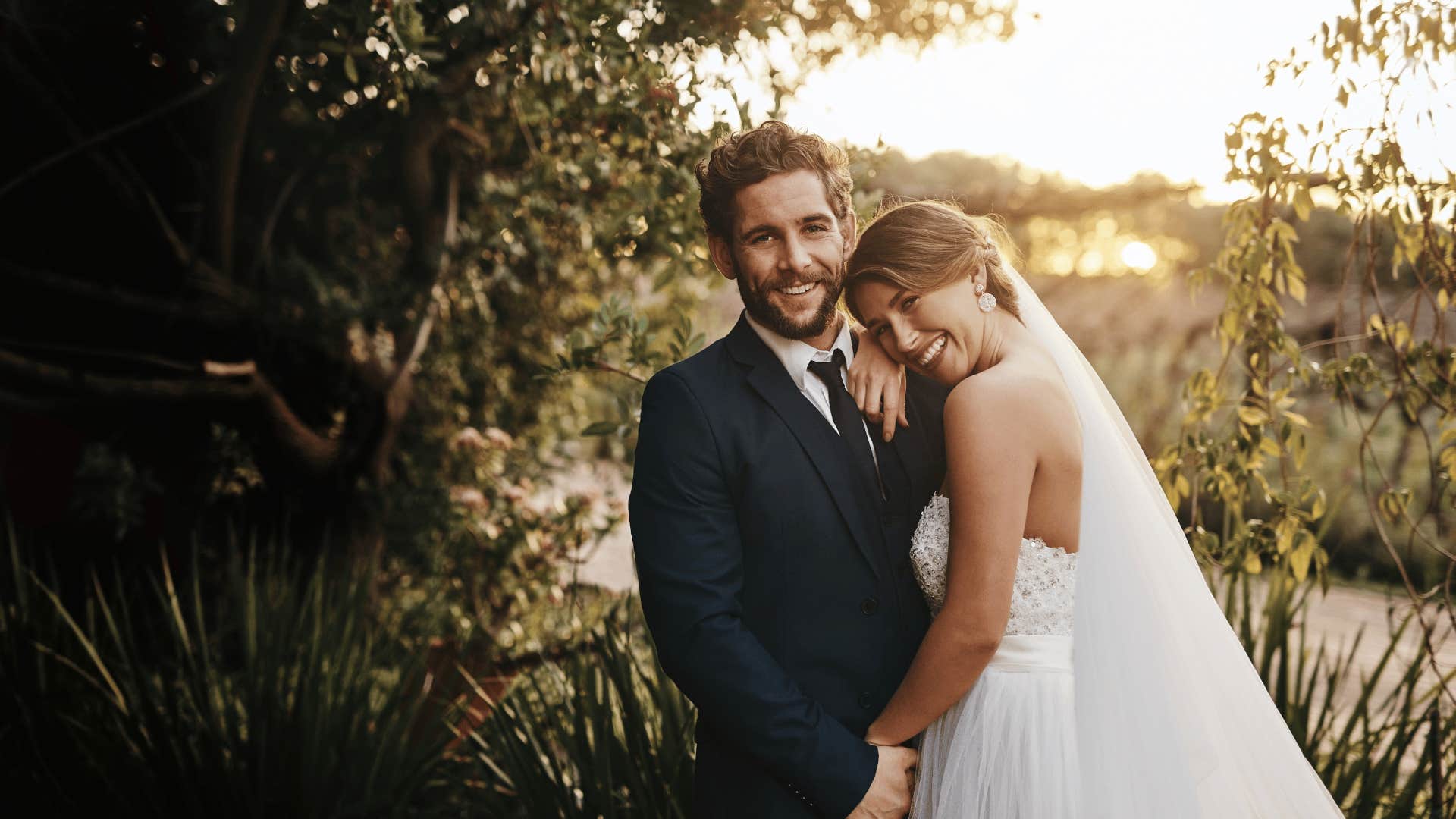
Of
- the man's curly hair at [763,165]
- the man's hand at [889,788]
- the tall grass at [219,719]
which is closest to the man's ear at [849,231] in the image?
the man's curly hair at [763,165]

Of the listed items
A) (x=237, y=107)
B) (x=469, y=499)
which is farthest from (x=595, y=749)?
(x=237, y=107)

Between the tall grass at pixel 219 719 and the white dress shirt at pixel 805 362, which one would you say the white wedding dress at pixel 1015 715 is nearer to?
the white dress shirt at pixel 805 362

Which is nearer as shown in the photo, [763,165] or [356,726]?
[763,165]

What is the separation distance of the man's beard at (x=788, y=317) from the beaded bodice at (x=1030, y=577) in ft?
1.35

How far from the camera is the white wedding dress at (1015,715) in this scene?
1.69 metres

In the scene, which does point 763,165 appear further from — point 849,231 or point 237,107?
point 237,107

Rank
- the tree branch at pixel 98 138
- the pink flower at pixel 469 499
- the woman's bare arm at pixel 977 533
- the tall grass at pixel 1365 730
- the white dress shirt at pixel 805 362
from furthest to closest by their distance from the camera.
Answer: the pink flower at pixel 469 499
the tree branch at pixel 98 138
the tall grass at pixel 1365 730
the white dress shirt at pixel 805 362
the woman's bare arm at pixel 977 533

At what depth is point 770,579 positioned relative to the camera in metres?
1.76

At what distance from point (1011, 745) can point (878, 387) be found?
0.69m

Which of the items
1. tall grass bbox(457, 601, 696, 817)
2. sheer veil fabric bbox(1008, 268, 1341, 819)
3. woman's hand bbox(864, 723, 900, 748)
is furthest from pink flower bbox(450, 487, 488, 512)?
sheer veil fabric bbox(1008, 268, 1341, 819)

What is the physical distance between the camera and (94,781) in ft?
10.2

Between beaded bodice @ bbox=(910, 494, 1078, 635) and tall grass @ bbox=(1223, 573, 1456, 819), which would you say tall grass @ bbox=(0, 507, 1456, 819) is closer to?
tall grass @ bbox=(1223, 573, 1456, 819)

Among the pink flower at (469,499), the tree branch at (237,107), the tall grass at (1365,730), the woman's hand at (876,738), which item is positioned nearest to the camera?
the woman's hand at (876,738)

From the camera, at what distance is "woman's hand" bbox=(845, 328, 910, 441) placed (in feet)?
5.88
